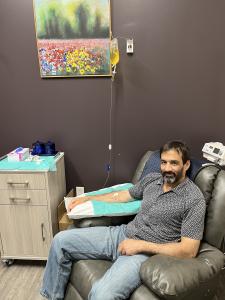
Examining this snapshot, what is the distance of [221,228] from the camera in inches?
60.7

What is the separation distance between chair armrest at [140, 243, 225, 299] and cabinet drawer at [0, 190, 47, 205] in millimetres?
1000

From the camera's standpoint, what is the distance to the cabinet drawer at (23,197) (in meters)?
2.09

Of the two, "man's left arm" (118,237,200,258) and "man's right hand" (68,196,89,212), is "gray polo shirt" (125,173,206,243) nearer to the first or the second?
"man's left arm" (118,237,200,258)

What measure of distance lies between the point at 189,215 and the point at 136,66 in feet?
4.27

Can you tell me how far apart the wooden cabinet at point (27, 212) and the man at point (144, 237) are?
441 mm

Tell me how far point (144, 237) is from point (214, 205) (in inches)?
17.2

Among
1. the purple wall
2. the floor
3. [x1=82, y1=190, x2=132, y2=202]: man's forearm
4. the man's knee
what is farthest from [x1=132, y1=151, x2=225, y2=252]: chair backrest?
the floor

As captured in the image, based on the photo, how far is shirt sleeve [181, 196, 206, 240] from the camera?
1472 mm

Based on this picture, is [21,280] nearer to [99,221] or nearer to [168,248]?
[99,221]

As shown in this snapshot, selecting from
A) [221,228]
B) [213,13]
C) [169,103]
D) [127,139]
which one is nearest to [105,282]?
[221,228]

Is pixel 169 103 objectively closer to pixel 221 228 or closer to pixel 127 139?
pixel 127 139

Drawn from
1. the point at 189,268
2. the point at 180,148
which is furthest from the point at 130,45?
the point at 189,268

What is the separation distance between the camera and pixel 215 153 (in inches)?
78.5

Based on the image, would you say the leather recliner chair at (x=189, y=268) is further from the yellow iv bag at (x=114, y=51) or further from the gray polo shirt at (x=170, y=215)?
the yellow iv bag at (x=114, y=51)
